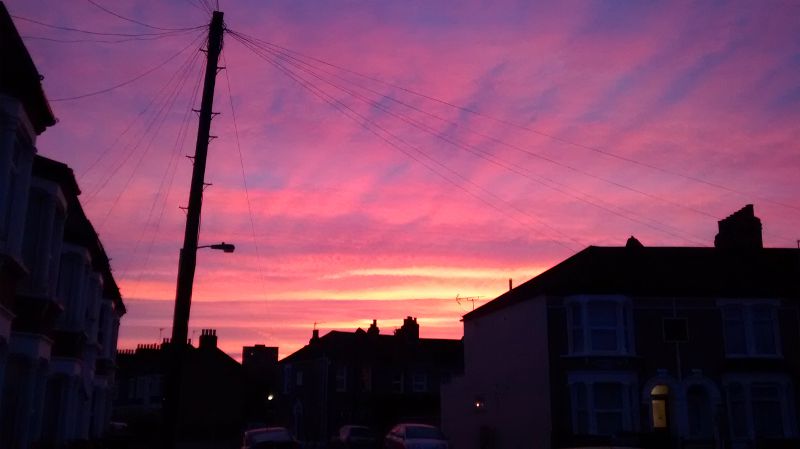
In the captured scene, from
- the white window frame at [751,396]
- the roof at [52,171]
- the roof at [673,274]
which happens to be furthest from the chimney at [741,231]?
the roof at [52,171]

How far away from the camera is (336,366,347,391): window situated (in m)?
60.0

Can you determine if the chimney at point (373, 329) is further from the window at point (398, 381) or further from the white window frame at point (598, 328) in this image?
the white window frame at point (598, 328)

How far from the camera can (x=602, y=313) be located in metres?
34.5

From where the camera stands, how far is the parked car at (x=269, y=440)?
26.2m

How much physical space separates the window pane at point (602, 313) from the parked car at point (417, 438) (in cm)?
875

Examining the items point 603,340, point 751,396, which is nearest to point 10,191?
point 603,340

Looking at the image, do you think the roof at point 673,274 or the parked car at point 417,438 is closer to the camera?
the parked car at point 417,438

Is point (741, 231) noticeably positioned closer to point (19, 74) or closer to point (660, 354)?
point (660, 354)

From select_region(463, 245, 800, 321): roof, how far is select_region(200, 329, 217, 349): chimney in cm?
3066

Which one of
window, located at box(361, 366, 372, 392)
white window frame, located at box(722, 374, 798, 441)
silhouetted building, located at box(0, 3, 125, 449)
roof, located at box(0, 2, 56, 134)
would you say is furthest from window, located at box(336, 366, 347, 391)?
roof, located at box(0, 2, 56, 134)

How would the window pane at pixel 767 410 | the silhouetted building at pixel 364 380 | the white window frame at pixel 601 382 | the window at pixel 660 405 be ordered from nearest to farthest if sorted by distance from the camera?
the white window frame at pixel 601 382 → the window pane at pixel 767 410 → the window at pixel 660 405 → the silhouetted building at pixel 364 380

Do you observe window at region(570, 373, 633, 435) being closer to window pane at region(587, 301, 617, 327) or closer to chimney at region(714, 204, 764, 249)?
window pane at region(587, 301, 617, 327)

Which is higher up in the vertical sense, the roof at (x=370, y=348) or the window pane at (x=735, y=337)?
Answer: the roof at (x=370, y=348)

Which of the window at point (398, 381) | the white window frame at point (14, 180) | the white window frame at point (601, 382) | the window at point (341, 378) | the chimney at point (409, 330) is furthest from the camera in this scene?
the chimney at point (409, 330)
